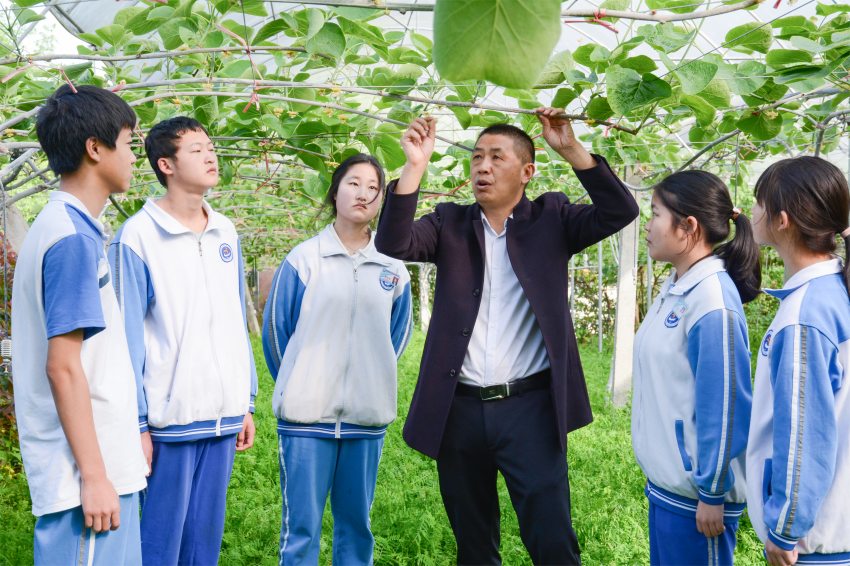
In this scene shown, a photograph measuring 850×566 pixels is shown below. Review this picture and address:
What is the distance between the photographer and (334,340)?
8.46 ft

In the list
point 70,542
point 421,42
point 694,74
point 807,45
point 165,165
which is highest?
point 421,42

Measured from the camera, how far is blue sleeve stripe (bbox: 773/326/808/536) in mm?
1435

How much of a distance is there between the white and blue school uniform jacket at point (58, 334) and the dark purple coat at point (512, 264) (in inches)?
30.7

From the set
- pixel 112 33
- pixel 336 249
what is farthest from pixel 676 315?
pixel 112 33

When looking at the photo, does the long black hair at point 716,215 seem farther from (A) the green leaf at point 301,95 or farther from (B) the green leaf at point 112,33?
(B) the green leaf at point 112,33

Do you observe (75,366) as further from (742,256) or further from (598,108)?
(742,256)

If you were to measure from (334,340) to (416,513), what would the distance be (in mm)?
1335

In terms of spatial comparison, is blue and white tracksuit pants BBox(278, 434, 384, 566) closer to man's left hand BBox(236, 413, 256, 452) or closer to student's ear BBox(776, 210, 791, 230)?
man's left hand BBox(236, 413, 256, 452)

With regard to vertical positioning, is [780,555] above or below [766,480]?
below

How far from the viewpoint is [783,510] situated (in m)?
1.44

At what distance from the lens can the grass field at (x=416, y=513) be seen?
3.10m

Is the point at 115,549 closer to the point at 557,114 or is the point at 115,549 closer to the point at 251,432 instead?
the point at 251,432

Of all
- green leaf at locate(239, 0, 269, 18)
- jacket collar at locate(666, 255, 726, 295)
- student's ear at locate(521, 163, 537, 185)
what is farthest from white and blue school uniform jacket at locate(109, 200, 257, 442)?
jacket collar at locate(666, 255, 726, 295)

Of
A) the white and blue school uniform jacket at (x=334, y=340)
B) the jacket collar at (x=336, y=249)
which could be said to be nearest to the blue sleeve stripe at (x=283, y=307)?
the white and blue school uniform jacket at (x=334, y=340)
